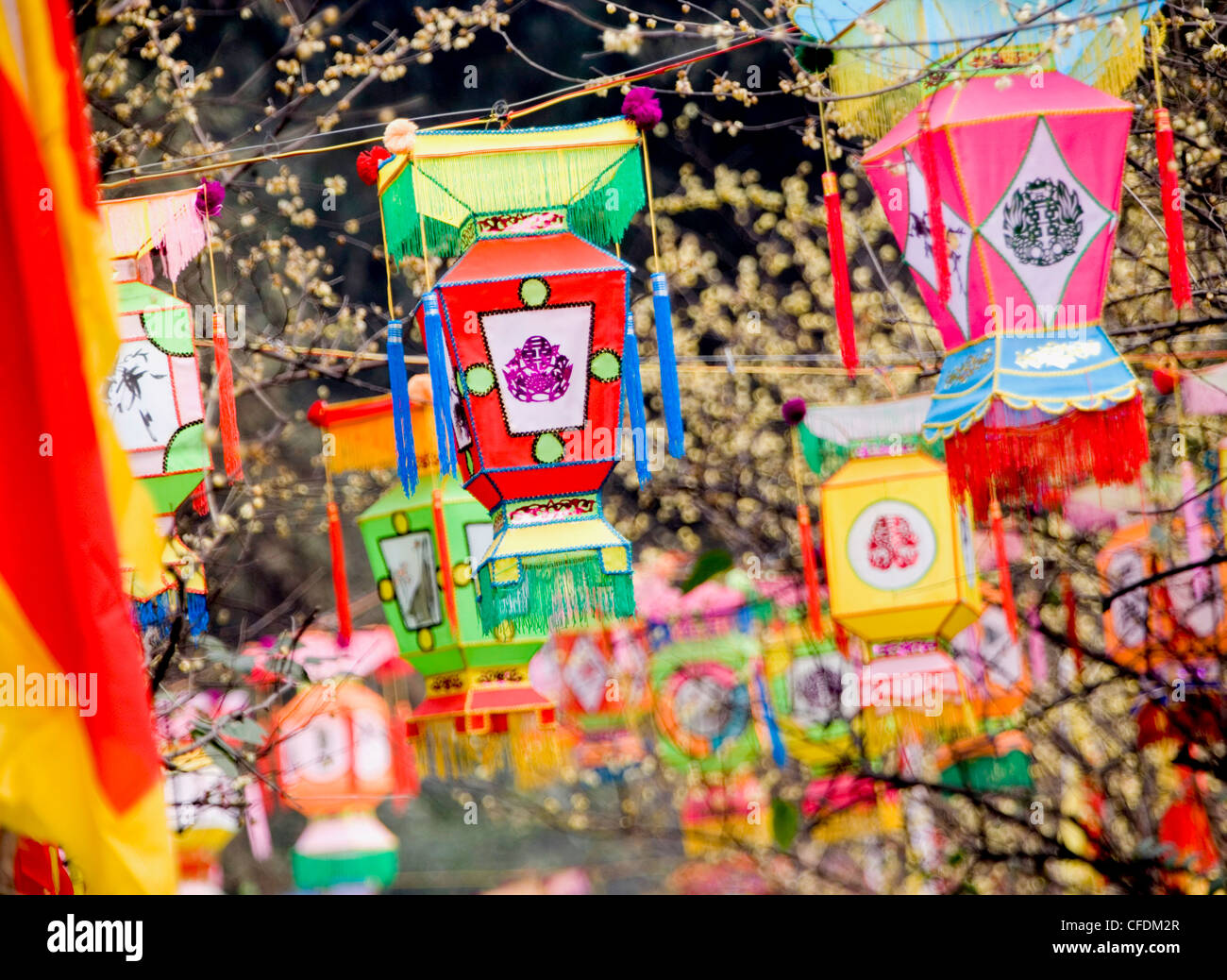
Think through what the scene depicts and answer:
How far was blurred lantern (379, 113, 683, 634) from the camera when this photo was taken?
4.47 metres

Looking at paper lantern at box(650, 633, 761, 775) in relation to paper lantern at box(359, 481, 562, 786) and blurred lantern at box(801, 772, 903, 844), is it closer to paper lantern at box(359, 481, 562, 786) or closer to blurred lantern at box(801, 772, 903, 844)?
blurred lantern at box(801, 772, 903, 844)

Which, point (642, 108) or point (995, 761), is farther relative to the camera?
point (995, 761)

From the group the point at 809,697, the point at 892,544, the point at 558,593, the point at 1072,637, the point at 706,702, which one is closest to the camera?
the point at 558,593

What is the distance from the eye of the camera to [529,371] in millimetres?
4488

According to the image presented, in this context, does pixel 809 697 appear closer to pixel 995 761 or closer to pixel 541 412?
pixel 995 761

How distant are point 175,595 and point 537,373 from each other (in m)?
2.28

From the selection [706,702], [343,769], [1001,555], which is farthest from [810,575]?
[343,769]

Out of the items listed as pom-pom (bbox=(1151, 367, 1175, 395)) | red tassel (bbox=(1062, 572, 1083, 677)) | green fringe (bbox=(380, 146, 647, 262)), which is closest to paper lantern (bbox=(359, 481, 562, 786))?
green fringe (bbox=(380, 146, 647, 262))

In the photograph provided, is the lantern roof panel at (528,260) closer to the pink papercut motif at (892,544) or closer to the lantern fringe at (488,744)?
the pink papercut motif at (892,544)

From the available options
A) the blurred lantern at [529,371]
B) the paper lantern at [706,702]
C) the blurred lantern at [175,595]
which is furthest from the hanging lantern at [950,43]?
the paper lantern at [706,702]

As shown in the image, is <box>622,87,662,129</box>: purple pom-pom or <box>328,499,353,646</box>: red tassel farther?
<box>328,499,353,646</box>: red tassel

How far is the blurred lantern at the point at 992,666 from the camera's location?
679cm

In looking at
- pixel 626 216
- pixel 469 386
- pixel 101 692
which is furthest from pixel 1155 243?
pixel 101 692

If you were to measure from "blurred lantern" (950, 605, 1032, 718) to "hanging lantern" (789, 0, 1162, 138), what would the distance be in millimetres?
2751
